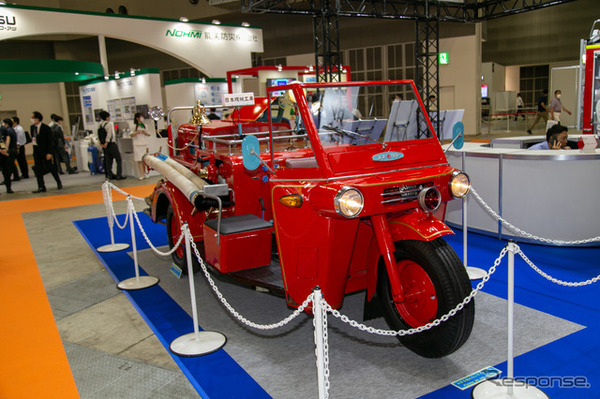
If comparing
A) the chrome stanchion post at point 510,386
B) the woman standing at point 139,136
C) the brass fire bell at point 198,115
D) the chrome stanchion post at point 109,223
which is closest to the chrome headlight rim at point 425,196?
the chrome stanchion post at point 510,386

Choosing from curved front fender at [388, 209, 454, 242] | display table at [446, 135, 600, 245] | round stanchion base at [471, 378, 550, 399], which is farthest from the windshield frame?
display table at [446, 135, 600, 245]

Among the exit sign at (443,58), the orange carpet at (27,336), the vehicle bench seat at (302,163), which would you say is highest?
the exit sign at (443,58)

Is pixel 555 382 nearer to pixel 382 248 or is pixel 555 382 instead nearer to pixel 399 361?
pixel 399 361

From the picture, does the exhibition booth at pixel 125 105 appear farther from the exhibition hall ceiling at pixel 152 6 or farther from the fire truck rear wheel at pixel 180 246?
the exhibition hall ceiling at pixel 152 6

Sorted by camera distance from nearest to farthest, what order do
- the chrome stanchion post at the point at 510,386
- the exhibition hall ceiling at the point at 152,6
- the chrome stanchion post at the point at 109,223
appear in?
the chrome stanchion post at the point at 510,386
the chrome stanchion post at the point at 109,223
the exhibition hall ceiling at the point at 152,6

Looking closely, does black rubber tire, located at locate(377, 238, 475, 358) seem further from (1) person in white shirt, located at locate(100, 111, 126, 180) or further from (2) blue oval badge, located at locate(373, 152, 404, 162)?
(1) person in white shirt, located at locate(100, 111, 126, 180)

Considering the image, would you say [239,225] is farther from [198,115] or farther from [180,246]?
[198,115]

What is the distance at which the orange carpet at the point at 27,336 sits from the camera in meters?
3.30

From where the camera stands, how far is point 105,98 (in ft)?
51.0

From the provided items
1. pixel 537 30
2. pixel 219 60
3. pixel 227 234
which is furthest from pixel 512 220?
pixel 537 30

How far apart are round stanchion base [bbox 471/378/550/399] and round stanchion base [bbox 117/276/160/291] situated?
3.40 metres

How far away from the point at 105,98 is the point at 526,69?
933 inches

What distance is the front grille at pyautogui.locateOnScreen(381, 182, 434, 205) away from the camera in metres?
3.13

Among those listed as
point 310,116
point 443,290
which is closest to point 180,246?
point 310,116
